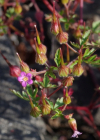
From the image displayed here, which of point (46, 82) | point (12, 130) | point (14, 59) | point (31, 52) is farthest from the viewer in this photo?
point (31, 52)

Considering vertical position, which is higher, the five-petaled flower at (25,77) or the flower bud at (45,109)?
the five-petaled flower at (25,77)

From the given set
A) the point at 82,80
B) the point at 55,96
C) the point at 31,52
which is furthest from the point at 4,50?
the point at 82,80

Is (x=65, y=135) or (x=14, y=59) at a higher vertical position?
(x=14, y=59)

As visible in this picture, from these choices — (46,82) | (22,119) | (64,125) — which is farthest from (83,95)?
(46,82)

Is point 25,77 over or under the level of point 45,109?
over

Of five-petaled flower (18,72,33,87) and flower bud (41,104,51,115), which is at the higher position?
five-petaled flower (18,72,33,87)

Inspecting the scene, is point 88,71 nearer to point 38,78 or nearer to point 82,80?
point 82,80

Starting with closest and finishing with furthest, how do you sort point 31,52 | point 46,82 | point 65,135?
point 46,82
point 65,135
point 31,52

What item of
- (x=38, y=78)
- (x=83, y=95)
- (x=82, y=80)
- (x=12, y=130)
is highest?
(x=82, y=80)

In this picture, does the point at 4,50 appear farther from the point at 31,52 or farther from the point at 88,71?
the point at 88,71

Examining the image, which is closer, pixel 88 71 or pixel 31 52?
pixel 88 71
